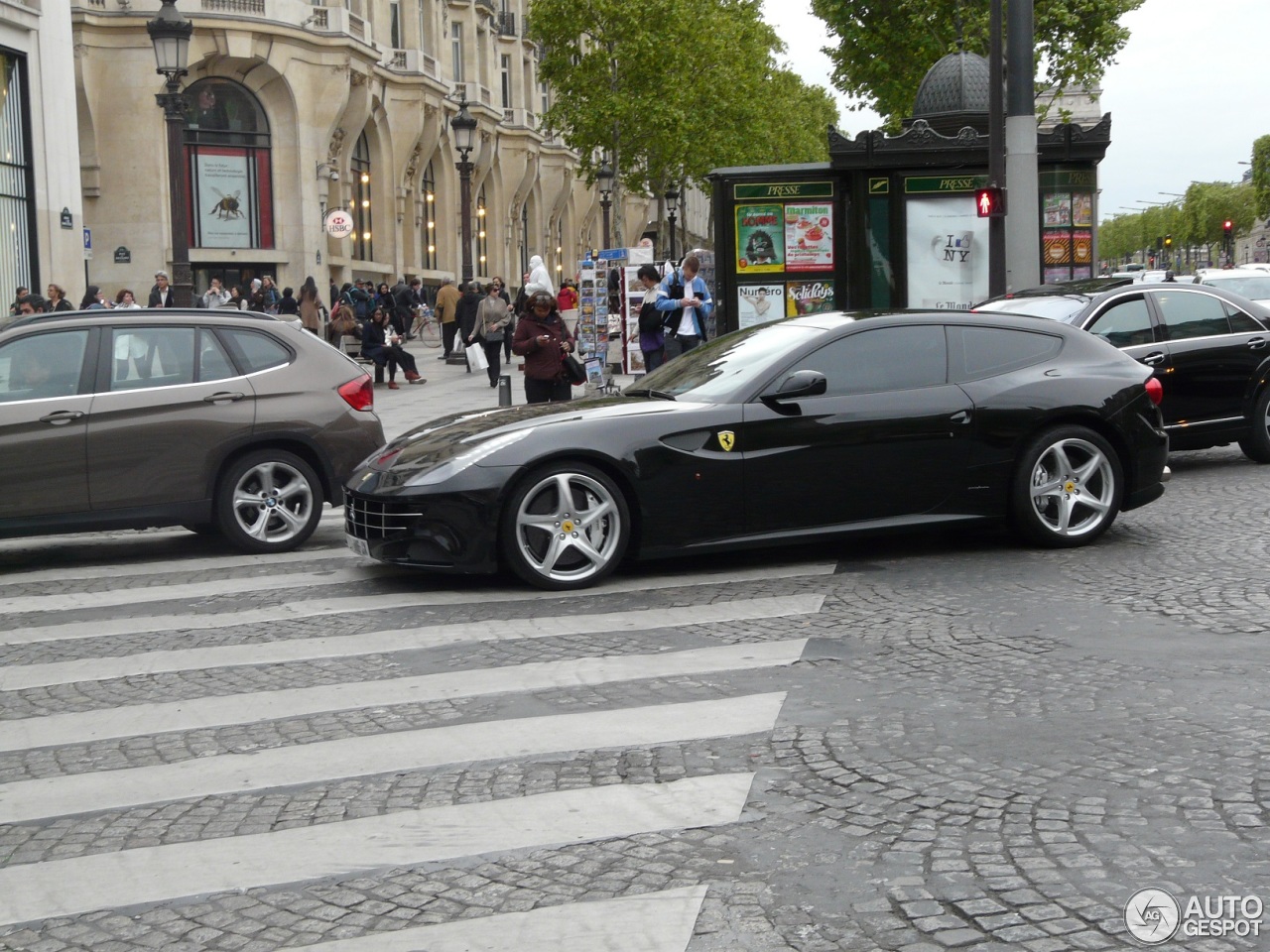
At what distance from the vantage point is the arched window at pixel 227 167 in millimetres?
44219

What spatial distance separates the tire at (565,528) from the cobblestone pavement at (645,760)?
0.49 feet

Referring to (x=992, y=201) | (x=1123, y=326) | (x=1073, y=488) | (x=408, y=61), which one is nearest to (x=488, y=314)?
(x=992, y=201)

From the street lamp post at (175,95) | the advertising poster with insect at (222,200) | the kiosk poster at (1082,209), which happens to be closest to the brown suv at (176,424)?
the street lamp post at (175,95)

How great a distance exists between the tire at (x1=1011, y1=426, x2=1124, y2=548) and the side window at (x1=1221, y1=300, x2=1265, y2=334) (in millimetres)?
4642

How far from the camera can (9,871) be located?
172 inches

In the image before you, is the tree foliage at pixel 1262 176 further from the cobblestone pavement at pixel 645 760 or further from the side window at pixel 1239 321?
the cobblestone pavement at pixel 645 760

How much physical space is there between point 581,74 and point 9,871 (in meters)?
57.8

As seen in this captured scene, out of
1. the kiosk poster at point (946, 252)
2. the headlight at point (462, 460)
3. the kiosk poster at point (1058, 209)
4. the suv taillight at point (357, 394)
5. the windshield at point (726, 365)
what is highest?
the kiosk poster at point (1058, 209)

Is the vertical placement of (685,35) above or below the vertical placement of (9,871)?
above

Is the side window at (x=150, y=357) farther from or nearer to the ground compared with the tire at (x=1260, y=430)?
farther from the ground

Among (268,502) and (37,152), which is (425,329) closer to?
(37,152)

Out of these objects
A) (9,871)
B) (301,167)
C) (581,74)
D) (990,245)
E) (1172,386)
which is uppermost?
(581,74)

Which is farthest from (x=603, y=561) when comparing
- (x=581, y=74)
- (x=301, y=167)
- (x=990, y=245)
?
(x=581, y=74)

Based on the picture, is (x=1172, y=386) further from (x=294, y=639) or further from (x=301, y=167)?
(x=301, y=167)
